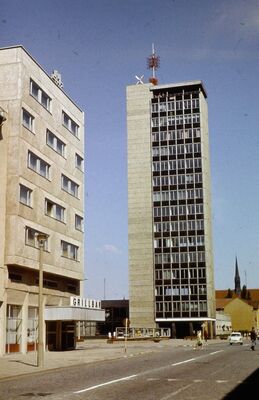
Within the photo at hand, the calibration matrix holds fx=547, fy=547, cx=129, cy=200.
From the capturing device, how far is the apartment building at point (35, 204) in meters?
38.1

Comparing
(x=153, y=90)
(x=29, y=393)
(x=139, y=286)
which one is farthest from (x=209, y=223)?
(x=29, y=393)

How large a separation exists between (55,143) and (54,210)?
592 cm

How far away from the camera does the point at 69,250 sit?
160 feet

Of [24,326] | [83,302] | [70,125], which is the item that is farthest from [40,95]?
[24,326]

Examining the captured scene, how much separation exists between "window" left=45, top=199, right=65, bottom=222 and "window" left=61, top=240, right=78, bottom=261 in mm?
2183

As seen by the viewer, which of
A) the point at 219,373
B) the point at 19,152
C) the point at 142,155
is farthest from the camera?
the point at 142,155

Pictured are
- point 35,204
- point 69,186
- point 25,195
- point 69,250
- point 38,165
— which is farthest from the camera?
point 69,186

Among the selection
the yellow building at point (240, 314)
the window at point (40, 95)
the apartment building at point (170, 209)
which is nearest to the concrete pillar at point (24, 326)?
the window at point (40, 95)

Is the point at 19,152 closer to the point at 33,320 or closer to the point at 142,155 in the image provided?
the point at 33,320

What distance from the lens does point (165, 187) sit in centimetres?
10912

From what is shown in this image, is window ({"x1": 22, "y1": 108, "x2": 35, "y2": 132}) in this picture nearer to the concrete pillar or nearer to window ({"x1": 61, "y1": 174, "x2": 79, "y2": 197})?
window ({"x1": 61, "y1": 174, "x2": 79, "y2": 197})

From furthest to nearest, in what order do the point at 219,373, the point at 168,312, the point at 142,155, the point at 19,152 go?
the point at 142,155 → the point at 168,312 → the point at 19,152 → the point at 219,373

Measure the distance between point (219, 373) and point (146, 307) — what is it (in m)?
86.3

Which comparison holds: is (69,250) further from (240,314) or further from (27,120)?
(240,314)
